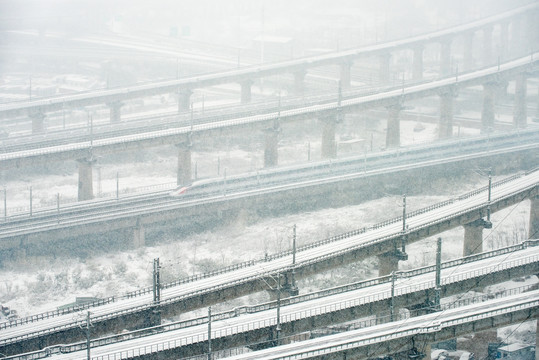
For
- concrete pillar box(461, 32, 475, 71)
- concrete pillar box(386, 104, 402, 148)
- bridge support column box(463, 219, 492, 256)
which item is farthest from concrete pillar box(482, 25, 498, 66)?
bridge support column box(463, 219, 492, 256)

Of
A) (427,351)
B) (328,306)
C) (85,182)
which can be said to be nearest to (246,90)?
(85,182)

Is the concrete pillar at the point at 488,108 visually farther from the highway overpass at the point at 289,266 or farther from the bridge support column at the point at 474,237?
the bridge support column at the point at 474,237

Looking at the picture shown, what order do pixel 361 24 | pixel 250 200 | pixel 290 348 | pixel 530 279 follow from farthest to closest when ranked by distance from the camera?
pixel 361 24 < pixel 250 200 < pixel 530 279 < pixel 290 348

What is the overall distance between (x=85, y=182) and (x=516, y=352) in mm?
37896

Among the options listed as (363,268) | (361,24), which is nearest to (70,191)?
(363,268)

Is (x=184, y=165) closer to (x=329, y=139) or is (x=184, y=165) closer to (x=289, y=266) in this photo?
(x=329, y=139)

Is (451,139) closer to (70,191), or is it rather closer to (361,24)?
(70,191)

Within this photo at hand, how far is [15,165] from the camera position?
224ft

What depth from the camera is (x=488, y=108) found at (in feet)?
295

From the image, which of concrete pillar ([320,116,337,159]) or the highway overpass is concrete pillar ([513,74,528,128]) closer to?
concrete pillar ([320,116,337,159])

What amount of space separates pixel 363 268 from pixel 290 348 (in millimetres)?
20031

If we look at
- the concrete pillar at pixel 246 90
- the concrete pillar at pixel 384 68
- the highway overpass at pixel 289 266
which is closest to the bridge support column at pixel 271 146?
the concrete pillar at pixel 246 90

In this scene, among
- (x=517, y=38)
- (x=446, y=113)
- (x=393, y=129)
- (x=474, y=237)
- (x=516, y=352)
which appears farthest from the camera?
(x=517, y=38)

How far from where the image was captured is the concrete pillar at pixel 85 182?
227 feet
